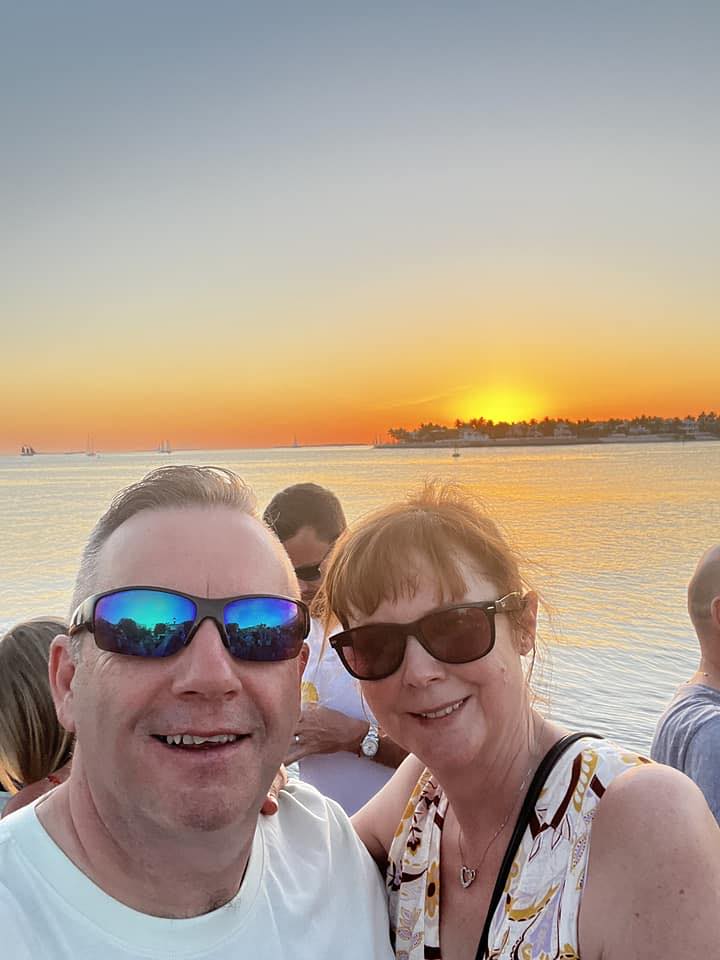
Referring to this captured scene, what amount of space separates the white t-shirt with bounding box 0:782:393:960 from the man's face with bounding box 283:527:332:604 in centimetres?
236

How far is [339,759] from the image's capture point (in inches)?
163

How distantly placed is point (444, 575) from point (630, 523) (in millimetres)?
32828

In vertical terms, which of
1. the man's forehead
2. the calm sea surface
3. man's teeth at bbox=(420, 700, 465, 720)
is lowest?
the calm sea surface

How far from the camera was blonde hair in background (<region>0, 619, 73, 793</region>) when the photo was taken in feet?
10.6

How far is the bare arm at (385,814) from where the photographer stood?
253 centimetres

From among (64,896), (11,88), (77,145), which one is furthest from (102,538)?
(11,88)

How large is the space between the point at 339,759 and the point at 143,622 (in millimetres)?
2619

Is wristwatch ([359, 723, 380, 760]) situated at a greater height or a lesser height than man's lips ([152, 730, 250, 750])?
lesser

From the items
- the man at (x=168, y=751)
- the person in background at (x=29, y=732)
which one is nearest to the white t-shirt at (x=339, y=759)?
the person in background at (x=29, y=732)

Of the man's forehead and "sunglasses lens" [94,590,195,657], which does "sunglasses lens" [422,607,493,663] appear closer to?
the man's forehead

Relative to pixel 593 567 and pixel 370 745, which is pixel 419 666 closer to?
pixel 370 745

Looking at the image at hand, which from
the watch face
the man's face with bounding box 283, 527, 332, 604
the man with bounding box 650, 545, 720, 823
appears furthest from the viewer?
the man's face with bounding box 283, 527, 332, 604

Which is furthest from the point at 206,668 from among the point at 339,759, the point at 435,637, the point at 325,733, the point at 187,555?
the point at 339,759

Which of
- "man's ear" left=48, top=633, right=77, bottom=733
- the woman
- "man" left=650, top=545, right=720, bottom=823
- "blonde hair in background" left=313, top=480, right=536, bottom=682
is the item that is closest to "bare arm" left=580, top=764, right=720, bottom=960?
the woman
